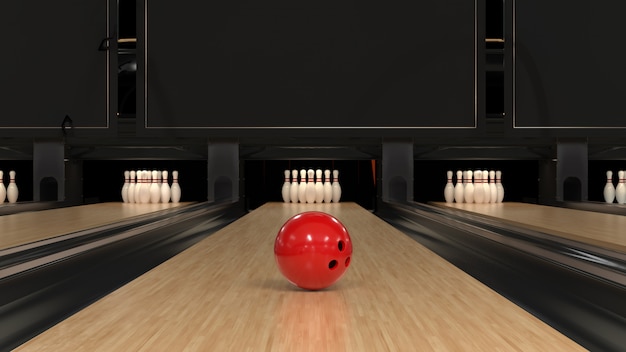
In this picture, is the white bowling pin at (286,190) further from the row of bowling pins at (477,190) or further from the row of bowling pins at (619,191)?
the row of bowling pins at (619,191)

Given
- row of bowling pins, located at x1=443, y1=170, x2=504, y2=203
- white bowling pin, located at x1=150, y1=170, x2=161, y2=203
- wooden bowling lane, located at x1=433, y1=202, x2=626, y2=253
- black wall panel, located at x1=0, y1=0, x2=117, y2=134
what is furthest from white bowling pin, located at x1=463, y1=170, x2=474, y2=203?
black wall panel, located at x1=0, y1=0, x2=117, y2=134

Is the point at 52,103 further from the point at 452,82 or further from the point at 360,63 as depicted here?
the point at 452,82

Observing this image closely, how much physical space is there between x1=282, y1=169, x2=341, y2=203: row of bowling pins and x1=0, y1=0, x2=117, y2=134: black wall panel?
52.1 inches

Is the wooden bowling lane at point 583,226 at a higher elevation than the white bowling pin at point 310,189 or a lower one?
lower

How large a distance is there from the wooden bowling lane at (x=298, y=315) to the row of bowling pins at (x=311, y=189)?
2.52 meters

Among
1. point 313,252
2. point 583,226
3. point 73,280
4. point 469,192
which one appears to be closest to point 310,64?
point 469,192

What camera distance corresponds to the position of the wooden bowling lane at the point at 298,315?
0.93m

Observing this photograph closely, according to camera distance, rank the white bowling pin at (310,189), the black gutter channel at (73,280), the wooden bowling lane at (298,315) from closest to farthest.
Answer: the wooden bowling lane at (298,315) → the black gutter channel at (73,280) → the white bowling pin at (310,189)

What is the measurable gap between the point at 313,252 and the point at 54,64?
3.26 m

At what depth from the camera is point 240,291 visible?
4.35 ft

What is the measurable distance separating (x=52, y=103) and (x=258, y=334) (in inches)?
133

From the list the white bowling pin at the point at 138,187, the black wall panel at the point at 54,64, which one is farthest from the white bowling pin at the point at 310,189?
the black wall panel at the point at 54,64

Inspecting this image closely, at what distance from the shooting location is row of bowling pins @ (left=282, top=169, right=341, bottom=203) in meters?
4.23

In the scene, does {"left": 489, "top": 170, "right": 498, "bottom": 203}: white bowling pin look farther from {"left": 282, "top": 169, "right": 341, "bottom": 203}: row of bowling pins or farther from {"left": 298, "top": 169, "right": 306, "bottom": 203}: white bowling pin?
{"left": 298, "top": 169, "right": 306, "bottom": 203}: white bowling pin
